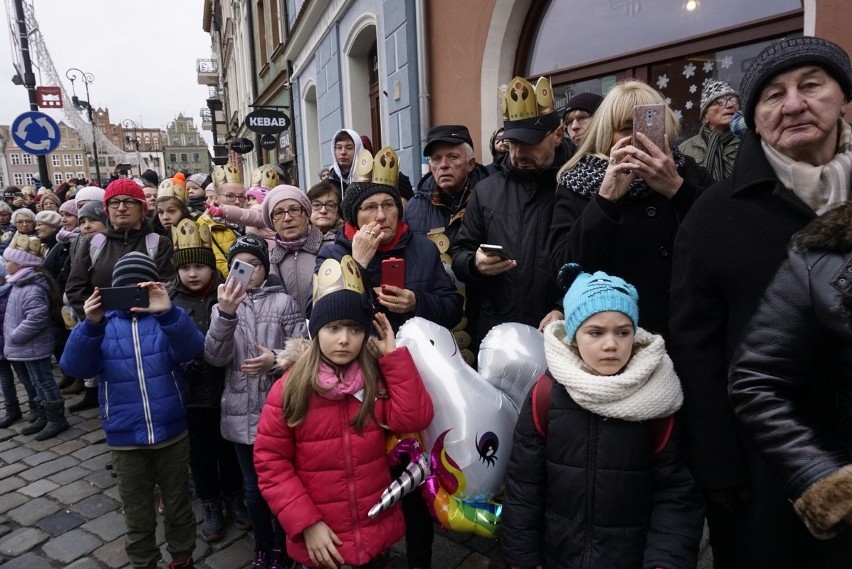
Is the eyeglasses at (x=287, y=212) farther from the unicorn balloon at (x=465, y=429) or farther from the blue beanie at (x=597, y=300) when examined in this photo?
the blue beanie at (x=597, y=300)

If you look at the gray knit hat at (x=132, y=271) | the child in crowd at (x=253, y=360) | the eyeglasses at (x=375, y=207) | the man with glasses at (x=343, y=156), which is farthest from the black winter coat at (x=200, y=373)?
the man with glasses at (x=343, y=156)

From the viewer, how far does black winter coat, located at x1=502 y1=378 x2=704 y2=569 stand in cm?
154

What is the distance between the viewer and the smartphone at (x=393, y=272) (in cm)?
225

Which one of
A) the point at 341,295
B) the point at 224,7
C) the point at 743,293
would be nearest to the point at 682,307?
the point at 743,293

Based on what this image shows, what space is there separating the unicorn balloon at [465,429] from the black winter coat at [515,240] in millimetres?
341

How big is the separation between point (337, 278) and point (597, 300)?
969 millimetres

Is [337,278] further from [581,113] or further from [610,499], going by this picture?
[581,113]

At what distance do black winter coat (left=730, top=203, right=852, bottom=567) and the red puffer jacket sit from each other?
1.06 m

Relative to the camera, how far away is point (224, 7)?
25266 millimetres

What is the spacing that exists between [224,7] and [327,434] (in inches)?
1136

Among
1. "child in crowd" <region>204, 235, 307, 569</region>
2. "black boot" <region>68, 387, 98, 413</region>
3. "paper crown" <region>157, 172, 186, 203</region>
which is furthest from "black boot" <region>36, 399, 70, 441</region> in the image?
"child in crowd" <region>204, 235, 307, 569</region>

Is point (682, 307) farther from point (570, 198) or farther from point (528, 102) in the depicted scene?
point (528, 102)

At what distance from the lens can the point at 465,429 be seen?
73.0 inches

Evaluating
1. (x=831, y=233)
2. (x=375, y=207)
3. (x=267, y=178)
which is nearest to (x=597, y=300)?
(x=831, y=233)
